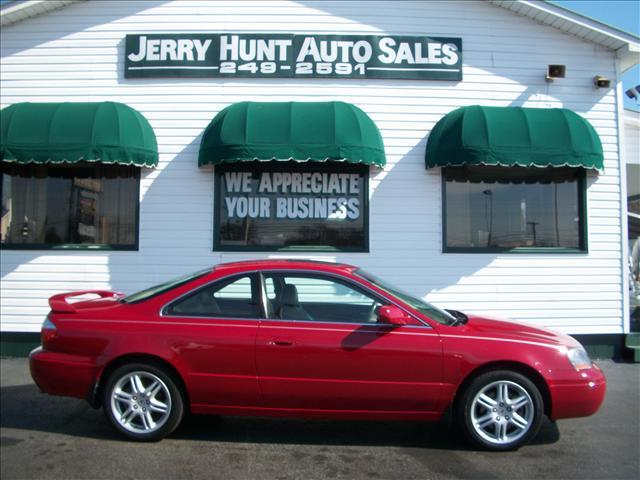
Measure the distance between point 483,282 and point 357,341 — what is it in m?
4.52

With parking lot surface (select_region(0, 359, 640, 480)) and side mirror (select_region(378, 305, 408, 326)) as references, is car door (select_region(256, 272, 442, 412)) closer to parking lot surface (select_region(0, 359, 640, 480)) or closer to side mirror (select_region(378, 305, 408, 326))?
side mirror (select_region(378, 305, 408, 326))

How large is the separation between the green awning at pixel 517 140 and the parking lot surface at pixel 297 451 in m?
3.69

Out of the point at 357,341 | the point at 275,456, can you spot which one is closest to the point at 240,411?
the point at 275,456

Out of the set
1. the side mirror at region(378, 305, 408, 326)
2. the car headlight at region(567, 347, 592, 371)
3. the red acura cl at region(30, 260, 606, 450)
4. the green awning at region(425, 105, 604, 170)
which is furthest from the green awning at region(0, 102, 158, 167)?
the car headlight at region(567, 347, 592, 371)

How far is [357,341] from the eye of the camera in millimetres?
4590

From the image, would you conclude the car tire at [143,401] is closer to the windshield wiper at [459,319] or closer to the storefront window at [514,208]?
the windshield wiper at [459,319]

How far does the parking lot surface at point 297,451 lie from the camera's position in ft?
13.9

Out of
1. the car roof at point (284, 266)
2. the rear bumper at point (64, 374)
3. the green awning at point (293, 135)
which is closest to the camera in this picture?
the rear bumper at point (64, 374)

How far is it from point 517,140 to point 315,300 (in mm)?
4497

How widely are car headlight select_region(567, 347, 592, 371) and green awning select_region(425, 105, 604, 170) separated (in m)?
3.69

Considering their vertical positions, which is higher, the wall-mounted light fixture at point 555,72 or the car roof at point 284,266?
the wall-mounted light fixture at point 555,72

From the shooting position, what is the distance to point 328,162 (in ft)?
27.9


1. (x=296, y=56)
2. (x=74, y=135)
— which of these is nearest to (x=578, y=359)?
(x=296, y=56)

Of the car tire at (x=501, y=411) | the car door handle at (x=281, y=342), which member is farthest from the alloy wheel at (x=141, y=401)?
the car tire at (x=501, y=411)
